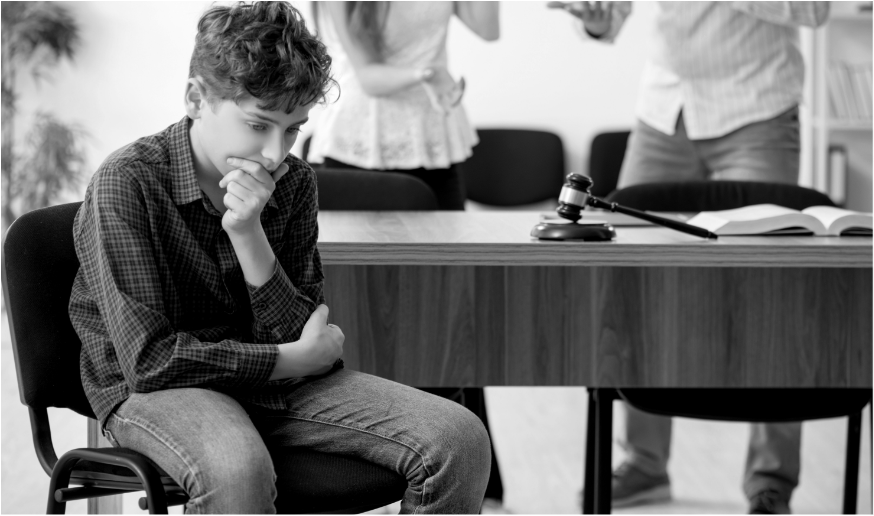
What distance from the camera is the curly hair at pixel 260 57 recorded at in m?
1.07

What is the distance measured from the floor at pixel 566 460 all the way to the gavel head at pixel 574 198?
84 cm

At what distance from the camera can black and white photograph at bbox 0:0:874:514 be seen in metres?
1.06

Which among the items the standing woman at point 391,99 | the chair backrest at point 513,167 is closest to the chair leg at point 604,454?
the standing woman at point 391,99

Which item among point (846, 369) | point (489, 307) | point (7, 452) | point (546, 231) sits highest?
point (546, 231)

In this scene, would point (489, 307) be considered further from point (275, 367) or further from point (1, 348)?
point (1, 348)

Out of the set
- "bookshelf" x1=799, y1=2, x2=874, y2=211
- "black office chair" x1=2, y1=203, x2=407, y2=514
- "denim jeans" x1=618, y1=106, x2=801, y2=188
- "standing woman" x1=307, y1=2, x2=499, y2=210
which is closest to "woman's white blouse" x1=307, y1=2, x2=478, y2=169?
"standing woman" x1=307, y1=2, x2=499, y2=210

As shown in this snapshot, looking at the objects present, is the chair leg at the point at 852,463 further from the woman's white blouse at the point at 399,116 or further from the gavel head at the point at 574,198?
the woman's white blouse at the point at 399,116

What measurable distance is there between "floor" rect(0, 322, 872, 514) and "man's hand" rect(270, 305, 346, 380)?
0.61m

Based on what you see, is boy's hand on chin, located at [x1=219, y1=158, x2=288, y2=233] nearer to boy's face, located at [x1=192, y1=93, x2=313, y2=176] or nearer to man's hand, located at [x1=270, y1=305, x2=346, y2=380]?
boy's face, located at [x1=192, y1=93, x2=313, y2=176]

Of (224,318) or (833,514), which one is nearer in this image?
(224,318)

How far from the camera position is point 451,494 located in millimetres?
1047

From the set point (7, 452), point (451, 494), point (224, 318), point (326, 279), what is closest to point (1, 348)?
point (7, 452)

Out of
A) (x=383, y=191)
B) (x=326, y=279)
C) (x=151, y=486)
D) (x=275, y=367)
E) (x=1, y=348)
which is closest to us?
(x=151, y=486)

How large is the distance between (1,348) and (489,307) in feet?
8.39
